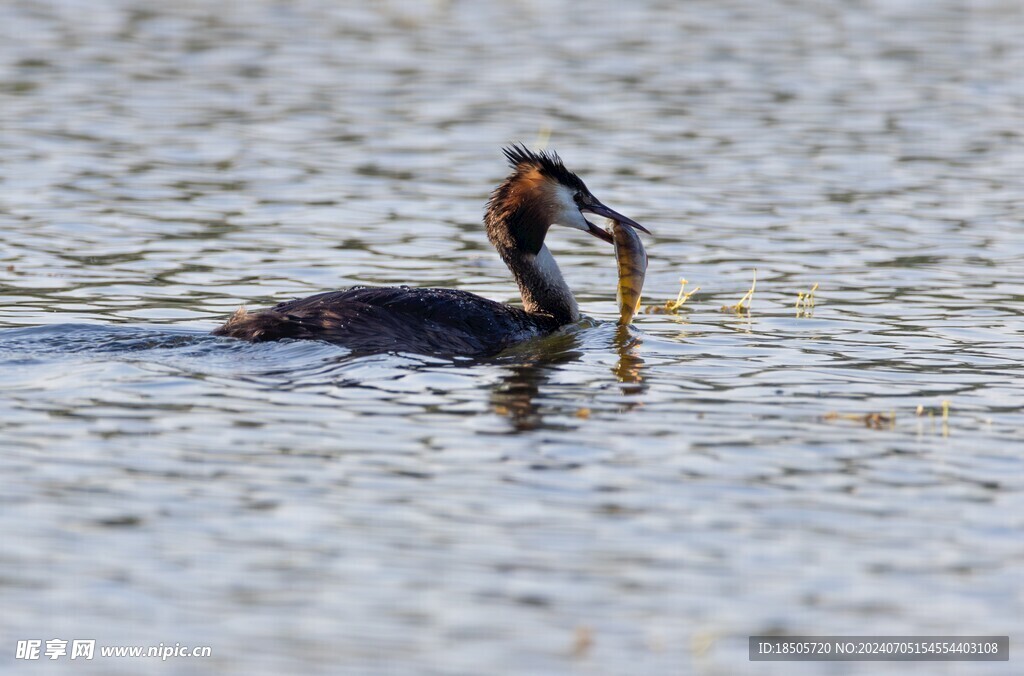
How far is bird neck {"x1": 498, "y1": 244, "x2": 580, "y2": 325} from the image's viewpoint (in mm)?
13656

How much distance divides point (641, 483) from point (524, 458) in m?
0.78

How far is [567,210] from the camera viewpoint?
13547 mm

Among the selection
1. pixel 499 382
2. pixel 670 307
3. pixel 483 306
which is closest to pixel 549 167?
pixel 483 306

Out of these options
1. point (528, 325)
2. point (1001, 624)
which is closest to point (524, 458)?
point (1001, 624)

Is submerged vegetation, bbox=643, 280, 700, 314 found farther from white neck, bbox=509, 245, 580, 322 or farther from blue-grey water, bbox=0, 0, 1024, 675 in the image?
white neck, bbox=509, 245, 580, 322

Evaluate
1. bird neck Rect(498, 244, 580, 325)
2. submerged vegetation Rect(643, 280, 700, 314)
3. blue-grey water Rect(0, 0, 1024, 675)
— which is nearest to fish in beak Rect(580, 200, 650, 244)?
bird neck Rect(498, 244, 580, 325)

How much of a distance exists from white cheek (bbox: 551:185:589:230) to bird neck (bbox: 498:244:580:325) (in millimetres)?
307

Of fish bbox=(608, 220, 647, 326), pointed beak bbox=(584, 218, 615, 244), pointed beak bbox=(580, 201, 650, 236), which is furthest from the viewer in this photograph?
pointed beak bbox=(584, 218, 615, 244)

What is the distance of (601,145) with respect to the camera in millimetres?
21875

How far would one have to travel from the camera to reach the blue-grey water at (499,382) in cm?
717

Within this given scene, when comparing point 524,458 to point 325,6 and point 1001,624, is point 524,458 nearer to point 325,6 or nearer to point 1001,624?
point 1001,624

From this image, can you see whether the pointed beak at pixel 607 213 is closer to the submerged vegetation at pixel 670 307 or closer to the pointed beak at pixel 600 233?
the pointed beak at pixel 600 233

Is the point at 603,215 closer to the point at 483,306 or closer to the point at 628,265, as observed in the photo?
the point at 628,265

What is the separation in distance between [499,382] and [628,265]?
2.49 meters
